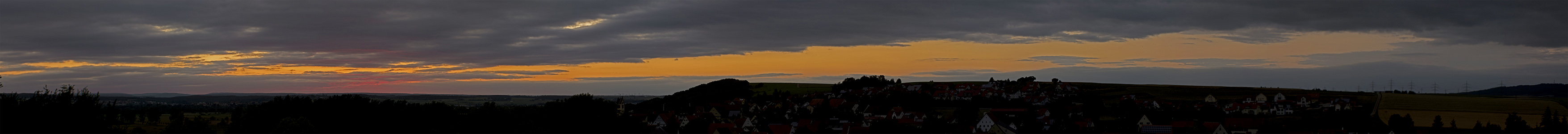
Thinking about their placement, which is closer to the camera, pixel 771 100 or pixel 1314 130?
pixel 1314 130

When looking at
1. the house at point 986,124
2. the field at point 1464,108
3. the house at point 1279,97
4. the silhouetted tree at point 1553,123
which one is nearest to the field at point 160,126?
the house at point 986,124

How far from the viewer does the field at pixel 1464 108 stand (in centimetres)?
7619

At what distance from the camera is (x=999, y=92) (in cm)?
11875

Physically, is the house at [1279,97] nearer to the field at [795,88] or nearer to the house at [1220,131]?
the house at [1220,131]

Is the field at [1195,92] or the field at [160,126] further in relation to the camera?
the field at [1195,92]

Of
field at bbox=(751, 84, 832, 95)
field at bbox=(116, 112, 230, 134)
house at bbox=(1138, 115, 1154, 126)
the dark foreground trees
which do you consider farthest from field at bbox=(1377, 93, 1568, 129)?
field at bbox=(116, 112, 230, 134)

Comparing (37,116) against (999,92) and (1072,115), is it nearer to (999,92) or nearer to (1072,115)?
(1072,115)

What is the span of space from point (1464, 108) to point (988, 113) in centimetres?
3939

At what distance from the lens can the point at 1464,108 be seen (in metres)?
84.4

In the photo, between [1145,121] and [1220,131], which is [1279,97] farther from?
[1220,131]

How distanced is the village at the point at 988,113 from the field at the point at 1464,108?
359 cm

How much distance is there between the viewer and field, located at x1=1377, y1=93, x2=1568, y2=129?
7619 centimetres

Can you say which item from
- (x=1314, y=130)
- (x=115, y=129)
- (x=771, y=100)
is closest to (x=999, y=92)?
(x=771, y=100)

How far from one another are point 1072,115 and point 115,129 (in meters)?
66.2
